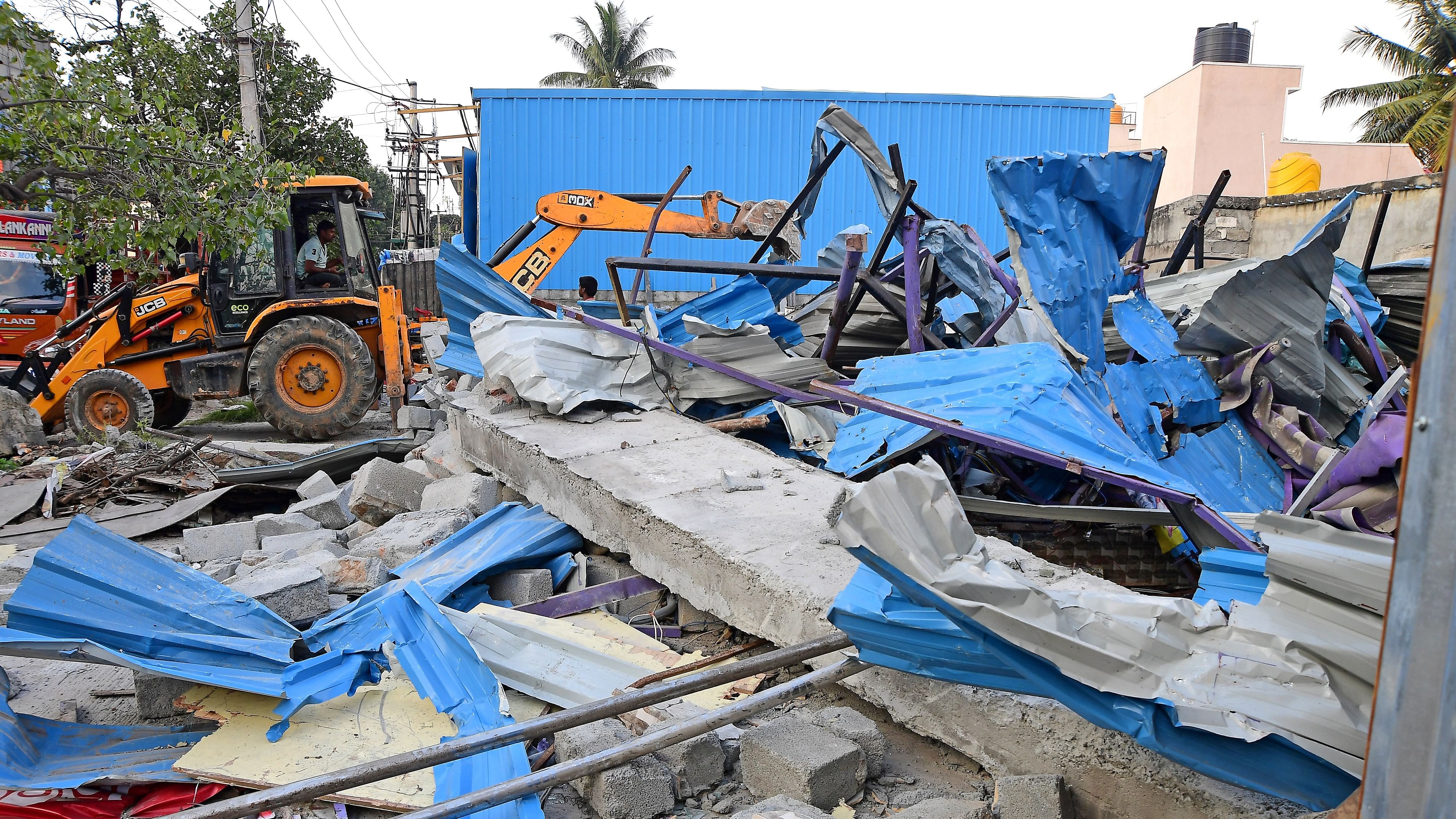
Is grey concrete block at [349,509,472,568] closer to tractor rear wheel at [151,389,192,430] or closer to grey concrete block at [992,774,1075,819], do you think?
grey concrete block at [992,774,1075,819]

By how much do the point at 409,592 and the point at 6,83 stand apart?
3.22 meters

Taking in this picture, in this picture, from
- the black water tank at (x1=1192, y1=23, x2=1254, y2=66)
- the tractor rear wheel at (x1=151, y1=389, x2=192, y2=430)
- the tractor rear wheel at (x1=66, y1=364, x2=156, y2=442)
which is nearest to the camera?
the tractor rear wheel at (x1=66, y1=364, x2=156, y2=442)

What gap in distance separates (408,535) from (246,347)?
6.03m

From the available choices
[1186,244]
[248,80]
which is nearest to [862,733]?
[1186,244]

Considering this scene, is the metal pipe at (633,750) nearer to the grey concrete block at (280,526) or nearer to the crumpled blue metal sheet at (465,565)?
the crumpled blue metal sheet at (465,565)

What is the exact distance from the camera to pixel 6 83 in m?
4.13

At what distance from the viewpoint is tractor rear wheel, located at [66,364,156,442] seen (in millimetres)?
8750

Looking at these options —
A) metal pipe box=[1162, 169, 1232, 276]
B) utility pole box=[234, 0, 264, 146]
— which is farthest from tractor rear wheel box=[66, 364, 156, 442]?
metal pipe box=[1162, 169, 1232, 276]

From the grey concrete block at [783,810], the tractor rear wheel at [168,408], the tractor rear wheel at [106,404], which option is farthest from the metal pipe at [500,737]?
the tractor rear wheel at [168,408]

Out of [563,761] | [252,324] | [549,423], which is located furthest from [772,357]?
[252,324]

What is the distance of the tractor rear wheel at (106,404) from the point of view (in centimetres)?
875

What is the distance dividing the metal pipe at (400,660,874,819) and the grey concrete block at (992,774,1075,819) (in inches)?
18.8

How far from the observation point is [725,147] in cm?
1405

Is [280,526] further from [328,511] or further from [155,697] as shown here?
[155,697]
